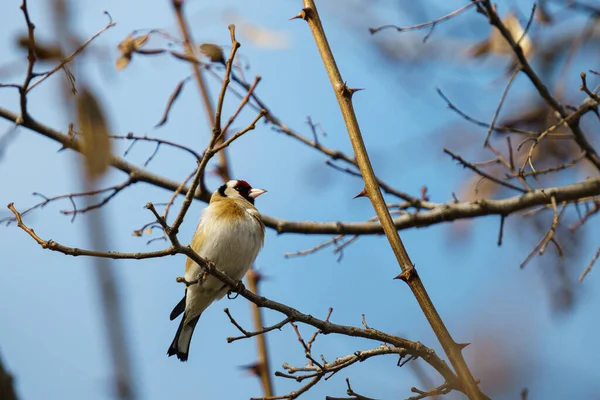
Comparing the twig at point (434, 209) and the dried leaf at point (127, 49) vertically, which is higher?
the dried leaf at point (127, 49)

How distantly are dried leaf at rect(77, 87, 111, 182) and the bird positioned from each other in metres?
2.87

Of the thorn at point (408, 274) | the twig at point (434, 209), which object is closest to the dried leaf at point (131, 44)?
the twig at point (434, 209)

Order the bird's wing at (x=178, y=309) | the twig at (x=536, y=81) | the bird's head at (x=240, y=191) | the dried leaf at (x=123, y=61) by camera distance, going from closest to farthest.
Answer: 1. the twig at (x=536, y=81)
2. the dried leaf at (x=123, y=61)
3. the bird's wing at (x=178, y=309)
4. the bird's head at (x=240, y=191)

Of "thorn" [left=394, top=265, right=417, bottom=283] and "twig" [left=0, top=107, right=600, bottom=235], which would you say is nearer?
"thorn" [left=394, top=265, right=417, bottom=283]

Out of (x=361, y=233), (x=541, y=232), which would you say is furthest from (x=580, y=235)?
(x=361, y=233)

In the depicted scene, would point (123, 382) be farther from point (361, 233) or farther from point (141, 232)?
point (361, 233)

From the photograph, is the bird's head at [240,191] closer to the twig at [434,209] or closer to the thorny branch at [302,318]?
the twig at [434,209]

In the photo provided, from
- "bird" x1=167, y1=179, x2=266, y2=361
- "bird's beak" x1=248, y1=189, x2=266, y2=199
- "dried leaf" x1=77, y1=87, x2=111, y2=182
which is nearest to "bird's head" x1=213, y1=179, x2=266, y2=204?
"bird's beak" x1=248, y1=189, x2=266, y2=199

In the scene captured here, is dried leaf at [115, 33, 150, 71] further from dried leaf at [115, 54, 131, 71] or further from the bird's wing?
the bird's wing

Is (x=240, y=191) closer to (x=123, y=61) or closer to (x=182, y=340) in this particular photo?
(x=182, y=340)

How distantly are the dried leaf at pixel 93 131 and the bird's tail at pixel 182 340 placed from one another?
326cm

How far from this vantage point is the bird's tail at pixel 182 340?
4430 millimetres

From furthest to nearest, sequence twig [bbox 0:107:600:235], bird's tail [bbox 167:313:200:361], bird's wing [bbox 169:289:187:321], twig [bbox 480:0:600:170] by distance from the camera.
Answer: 1. bird's wing [bbox 169:289:187:321]
2. bird's tail [bbox 167:313:200:361]
3. twig [bbox 0:107:600:235]
4. twig [bbox 480:0:600:170]

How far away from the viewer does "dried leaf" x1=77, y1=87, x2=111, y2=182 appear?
3.89ft
